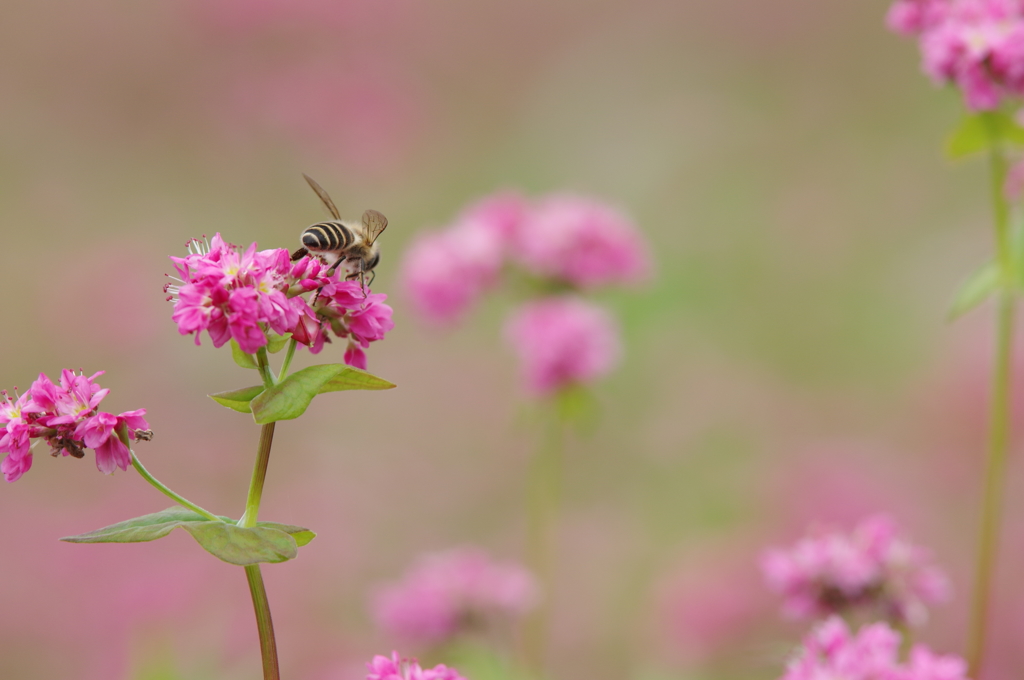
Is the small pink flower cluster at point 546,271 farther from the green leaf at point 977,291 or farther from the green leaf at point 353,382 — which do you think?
the green leaf at point 353,382

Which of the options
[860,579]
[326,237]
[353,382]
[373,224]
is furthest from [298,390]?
[860,579]

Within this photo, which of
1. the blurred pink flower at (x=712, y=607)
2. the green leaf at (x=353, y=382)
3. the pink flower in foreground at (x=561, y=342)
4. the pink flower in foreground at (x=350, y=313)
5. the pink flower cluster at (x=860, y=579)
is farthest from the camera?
the blurred pink flower at (x=712, y=607)

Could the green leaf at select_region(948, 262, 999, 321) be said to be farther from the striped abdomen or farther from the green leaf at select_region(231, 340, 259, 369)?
the green leaf at select_region(231, 340, 259, 369)

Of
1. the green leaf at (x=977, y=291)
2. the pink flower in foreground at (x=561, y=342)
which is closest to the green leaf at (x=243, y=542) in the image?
→ the green leaf at (x=977, y=291)

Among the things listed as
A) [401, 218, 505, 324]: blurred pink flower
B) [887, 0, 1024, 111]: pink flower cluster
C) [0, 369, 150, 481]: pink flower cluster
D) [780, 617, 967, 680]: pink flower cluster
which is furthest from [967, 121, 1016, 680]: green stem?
[0, 369, 150, 481]: pink flower cluster

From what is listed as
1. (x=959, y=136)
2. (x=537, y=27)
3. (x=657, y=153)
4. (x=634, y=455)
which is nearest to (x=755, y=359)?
(x=634, y=455)

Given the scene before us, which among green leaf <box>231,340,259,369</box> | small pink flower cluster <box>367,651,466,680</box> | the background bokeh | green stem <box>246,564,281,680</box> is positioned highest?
the background bokeh

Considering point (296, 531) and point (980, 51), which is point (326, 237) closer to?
point (296, 531)
